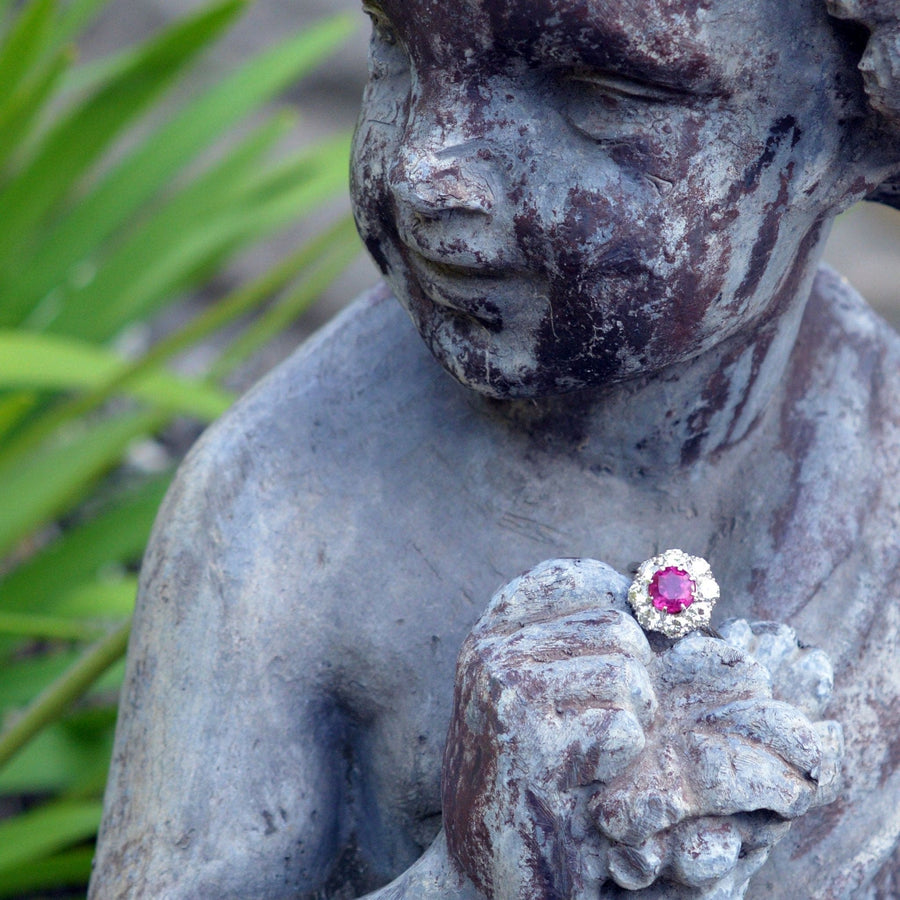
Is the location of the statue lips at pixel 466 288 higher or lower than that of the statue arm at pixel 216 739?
higher

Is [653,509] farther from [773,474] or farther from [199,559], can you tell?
[199,559]

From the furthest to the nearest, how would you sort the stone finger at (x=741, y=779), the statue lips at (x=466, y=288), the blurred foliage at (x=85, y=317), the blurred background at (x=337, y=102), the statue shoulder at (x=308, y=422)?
the blurred background at (x=337, y=102), the blurred foliage at (x=85, y=317), the statue shoulder at (x=308, y=422), the statue lips at (x=466, y=288), the stone finger at (x=741, y=779)

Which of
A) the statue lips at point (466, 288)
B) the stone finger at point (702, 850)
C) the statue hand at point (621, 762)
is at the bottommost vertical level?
the stone finger at point (702, 850)

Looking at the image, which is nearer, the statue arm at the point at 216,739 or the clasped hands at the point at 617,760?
the clasped hands at the point at 617,760

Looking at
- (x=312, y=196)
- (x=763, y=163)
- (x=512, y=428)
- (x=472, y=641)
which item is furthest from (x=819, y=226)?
(x=312, y=196)

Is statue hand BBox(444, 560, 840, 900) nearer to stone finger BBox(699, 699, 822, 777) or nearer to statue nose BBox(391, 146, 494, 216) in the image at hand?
stone finger BBox(699, 699, 822, 777)

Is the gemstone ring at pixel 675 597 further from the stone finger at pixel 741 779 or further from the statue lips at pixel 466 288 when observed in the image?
the statue lips at pixel 466 288

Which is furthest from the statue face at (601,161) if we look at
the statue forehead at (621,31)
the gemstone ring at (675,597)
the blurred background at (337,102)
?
the blurred background at (337,102)
